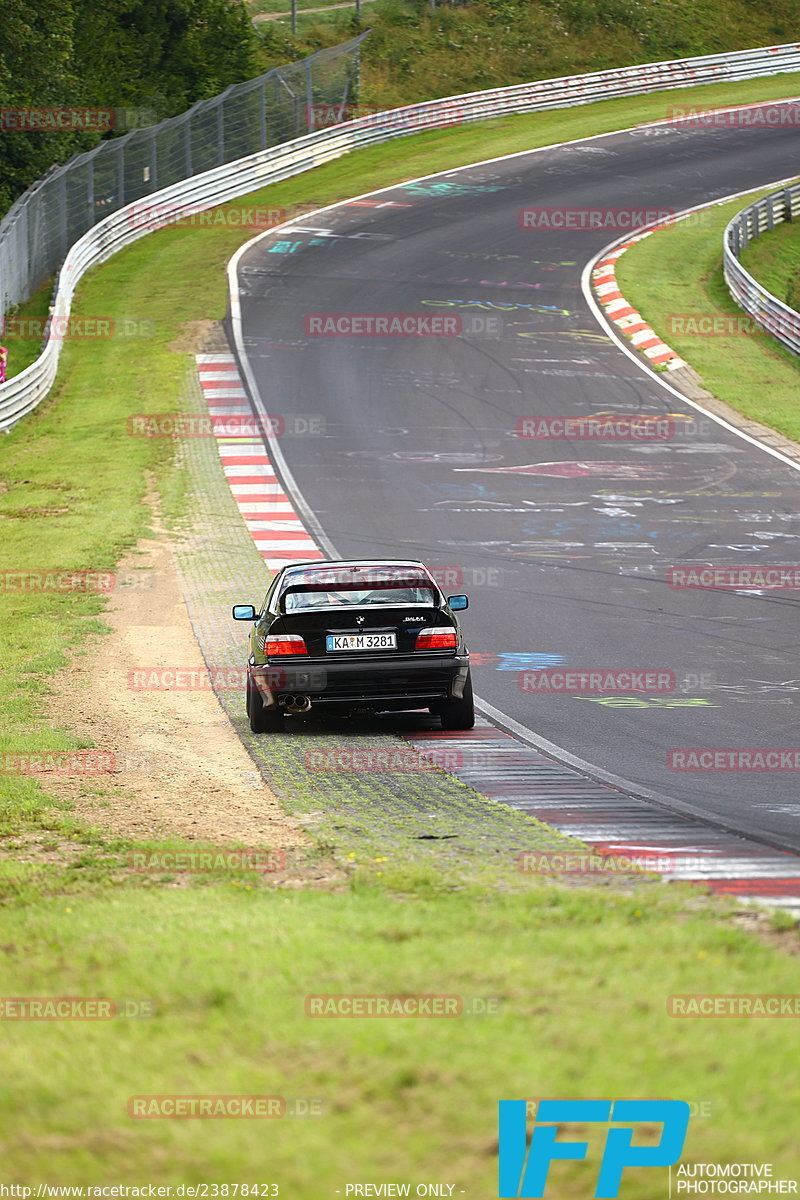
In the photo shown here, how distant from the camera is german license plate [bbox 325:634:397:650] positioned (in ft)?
39.2

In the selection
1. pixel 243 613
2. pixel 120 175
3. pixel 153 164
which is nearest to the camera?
pixel 243 613

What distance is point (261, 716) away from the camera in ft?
39.8

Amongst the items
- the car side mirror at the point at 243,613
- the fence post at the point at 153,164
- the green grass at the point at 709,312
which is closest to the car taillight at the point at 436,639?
the car side mirror at the point at 243,613

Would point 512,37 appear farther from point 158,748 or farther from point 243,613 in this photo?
point 158,748

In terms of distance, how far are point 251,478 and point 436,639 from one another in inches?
584

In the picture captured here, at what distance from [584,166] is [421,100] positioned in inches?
420

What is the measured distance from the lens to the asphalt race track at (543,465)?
A: 12938mm

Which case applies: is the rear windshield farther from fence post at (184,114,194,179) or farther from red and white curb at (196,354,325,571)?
fence post at (184,114,194,179)

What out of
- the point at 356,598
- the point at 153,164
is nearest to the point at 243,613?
the point at 356,598

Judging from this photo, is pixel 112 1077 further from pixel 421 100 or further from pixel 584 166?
pixel 421 100

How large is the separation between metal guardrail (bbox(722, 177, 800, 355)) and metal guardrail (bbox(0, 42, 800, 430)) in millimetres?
15598

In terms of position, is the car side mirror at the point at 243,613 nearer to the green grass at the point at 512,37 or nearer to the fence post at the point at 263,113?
the fence post at the point at 263,113

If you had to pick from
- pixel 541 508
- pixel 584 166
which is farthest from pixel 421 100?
pixel 541 508

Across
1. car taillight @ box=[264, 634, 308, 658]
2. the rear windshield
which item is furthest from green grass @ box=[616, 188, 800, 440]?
car taillight @ box=[264, 634, 308, 658]
